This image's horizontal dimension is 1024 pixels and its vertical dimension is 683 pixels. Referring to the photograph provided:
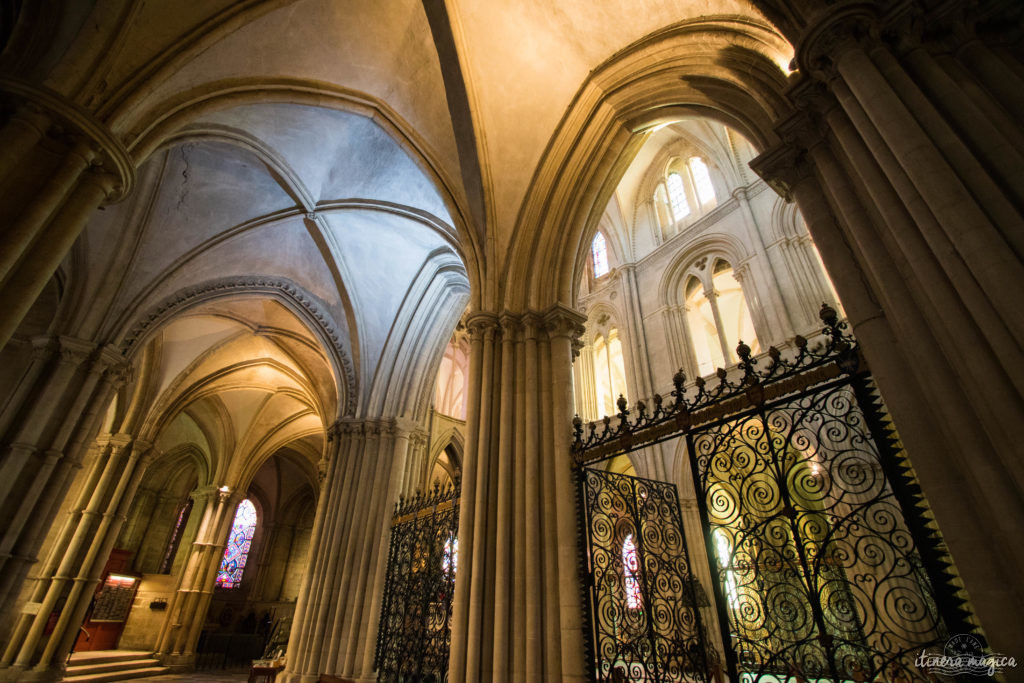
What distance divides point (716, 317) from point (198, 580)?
1748cm

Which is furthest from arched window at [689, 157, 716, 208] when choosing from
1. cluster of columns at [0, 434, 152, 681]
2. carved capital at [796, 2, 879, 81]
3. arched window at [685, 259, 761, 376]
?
cluster of columns at [0, 434, 152, 681]

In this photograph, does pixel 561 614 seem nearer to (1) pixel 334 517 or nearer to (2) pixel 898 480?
(2) pixel 898 480

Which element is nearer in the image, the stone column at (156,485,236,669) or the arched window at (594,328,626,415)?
the arched window at (594,328,626,415)

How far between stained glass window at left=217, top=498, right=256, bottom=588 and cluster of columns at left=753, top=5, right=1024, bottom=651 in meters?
23.1

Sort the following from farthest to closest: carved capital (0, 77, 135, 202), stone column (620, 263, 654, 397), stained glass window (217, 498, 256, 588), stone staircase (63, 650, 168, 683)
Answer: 1. stained glass window (217, 498, 256, 588)
2. stone column (620, 263, 654, 397)
3. stone staircase (63, 650, 168, 683)
4. carved capital (0, 77, 135, 202)

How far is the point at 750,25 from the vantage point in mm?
4000

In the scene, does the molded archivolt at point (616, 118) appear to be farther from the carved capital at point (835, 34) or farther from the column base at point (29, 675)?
the column base at point (29, 675)

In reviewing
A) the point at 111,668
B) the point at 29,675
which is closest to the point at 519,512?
the point at 29,675

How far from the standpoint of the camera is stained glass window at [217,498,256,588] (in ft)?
69.1

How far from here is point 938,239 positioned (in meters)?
2.25

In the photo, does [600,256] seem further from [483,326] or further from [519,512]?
[519,512]

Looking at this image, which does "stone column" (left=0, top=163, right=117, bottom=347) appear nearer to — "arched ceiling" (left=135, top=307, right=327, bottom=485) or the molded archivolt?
the molded archivolt

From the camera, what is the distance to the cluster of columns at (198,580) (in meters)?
15.1

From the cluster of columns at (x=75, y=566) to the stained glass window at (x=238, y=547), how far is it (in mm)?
9457
